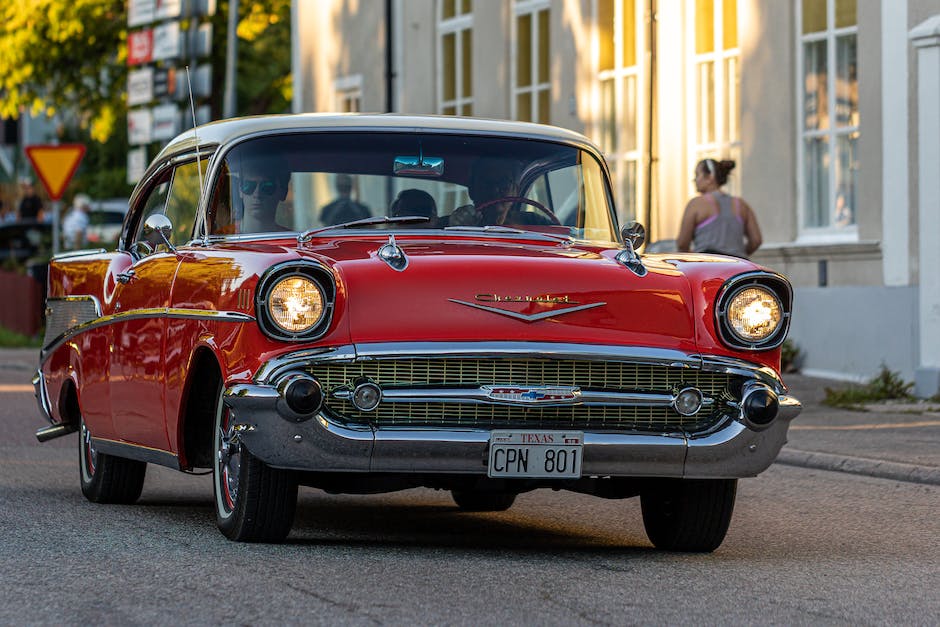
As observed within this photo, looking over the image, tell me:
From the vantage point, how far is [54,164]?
26.5 m

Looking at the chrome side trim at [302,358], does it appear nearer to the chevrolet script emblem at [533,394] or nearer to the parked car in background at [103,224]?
the chevrolet script emblem at [533,394]

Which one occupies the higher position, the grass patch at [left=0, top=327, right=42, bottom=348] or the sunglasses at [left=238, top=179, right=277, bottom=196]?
the sunglasses at [left=238, top=179, right=277, bottom=196]

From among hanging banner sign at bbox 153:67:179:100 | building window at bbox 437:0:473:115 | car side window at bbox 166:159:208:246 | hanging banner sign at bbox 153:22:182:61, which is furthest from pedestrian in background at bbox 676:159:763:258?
hanging banner sign at bbox 153:22:182:61

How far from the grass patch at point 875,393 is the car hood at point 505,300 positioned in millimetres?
8650

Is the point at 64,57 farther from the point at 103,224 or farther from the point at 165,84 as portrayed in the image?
the point at 165,84

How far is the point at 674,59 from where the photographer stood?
70.7ft

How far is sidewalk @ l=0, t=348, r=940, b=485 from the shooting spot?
11617 millimetres

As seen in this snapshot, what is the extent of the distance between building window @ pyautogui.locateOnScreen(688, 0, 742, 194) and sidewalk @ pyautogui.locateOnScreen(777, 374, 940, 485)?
189 inches

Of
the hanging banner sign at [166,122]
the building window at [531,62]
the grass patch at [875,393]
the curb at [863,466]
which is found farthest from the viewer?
the hanging banner sign at [166,122]

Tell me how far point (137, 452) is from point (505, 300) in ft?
7.13

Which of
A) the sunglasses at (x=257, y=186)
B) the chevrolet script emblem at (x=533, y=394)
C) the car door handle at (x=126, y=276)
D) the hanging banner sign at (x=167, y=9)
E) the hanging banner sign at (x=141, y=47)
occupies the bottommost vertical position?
the chevrolet script emblem at (x=533, y=394)

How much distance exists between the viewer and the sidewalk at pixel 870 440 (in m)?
11.6

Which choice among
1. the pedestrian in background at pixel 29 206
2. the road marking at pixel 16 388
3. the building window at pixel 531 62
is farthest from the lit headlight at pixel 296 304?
the pedestrian in background at pixel 29 206

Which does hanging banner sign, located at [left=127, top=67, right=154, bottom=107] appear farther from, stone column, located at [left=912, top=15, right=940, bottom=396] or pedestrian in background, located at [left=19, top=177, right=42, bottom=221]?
stone column, located at [left=912, top=15, right=940, bottom=396]
